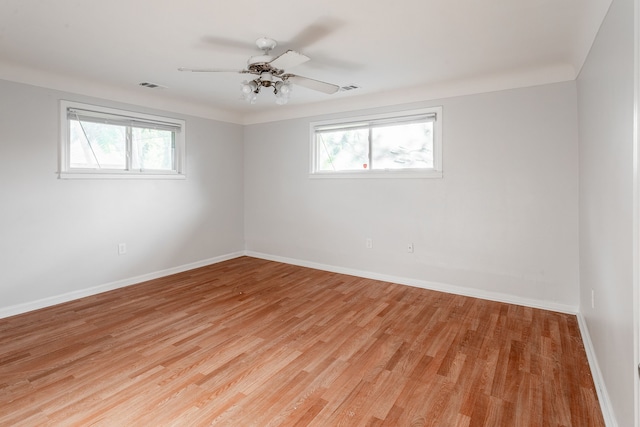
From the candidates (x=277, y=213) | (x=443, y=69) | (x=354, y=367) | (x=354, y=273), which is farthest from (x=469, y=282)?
(x=277, y=213)

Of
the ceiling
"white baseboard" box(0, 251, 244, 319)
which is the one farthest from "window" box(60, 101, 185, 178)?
"white baseboard" box(0, 251, 244, 319)

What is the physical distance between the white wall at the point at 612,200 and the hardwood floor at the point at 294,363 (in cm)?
35

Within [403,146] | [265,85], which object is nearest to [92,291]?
[265,85]

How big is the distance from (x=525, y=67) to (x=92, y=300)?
5.00 m

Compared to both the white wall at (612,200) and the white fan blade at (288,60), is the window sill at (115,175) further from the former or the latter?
the white wall at (612,200)

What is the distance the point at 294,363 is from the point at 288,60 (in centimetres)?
213

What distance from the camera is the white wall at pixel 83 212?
3.15 m

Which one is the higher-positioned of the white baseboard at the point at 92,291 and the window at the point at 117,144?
the window at the point at 117,144

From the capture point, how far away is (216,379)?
2.10 metres

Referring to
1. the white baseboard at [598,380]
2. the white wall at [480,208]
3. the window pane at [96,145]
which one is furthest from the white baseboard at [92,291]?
the white baseboard at [598,380]

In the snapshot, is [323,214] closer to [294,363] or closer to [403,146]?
[403,146]

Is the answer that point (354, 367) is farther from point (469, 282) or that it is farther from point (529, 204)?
point (529, 204)

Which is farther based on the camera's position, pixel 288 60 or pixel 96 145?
pixel 96 145

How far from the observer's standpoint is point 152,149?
436 centimetres
